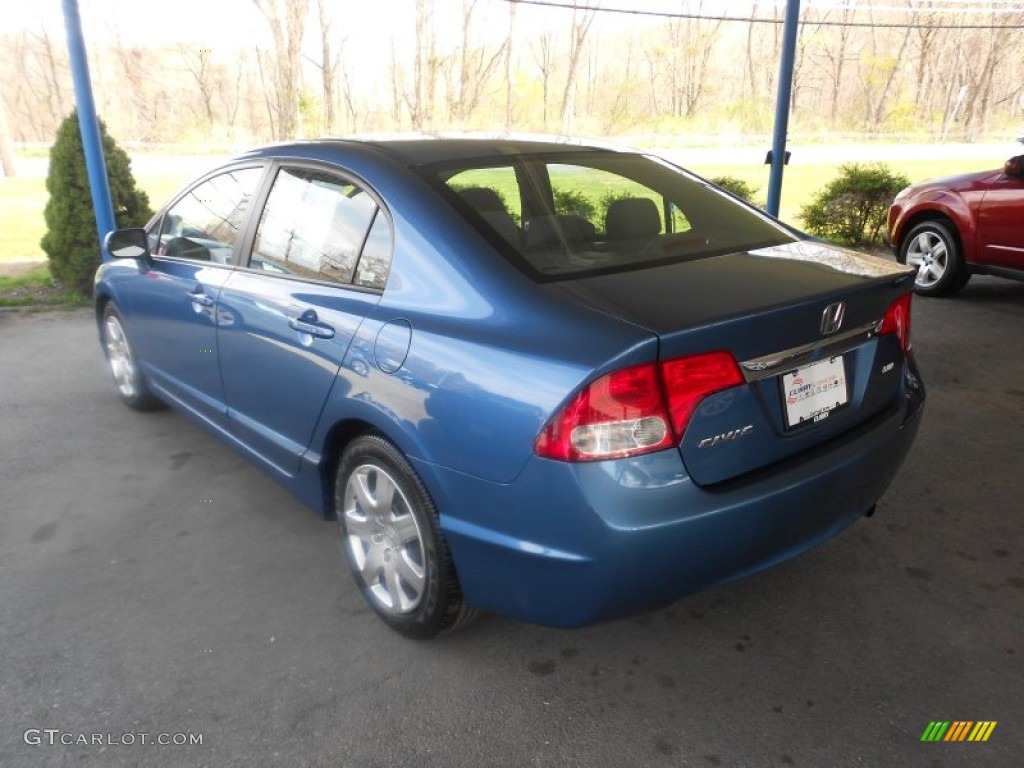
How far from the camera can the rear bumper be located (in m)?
1.92

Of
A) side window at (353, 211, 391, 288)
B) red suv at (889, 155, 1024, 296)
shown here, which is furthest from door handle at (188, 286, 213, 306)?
red suv at (889, 155, 1024, 296)

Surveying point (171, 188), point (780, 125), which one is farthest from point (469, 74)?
point (780, 125)

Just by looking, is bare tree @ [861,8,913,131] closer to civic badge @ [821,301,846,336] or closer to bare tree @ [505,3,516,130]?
bare tree @ [505,3,516,130]

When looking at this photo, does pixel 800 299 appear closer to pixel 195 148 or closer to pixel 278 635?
pixel 278 635

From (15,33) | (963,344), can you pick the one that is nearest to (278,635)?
(963,344)

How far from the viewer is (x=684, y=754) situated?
2.11 metres

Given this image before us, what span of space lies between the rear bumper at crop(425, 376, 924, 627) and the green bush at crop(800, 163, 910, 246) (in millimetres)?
8379

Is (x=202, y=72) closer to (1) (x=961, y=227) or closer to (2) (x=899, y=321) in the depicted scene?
(1) (x=961, y=227)

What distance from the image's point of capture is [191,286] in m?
3.52

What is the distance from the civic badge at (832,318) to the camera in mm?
2193

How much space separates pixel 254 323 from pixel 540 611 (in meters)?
1.61

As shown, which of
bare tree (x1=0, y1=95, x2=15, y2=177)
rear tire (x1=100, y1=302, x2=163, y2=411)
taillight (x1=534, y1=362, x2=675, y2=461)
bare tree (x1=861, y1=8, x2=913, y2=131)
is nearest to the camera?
taillight (x1=534, y1=362, x2=675, y2=461)

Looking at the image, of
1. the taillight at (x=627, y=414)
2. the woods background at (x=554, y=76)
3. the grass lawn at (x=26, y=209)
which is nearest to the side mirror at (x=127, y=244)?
the taillight at (x=627, y=414)

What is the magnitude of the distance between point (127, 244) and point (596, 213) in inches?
95.9
